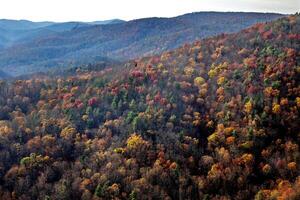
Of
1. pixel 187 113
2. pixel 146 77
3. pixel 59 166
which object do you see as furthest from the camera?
pixel 146 77

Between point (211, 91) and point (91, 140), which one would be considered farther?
point (211, 91)

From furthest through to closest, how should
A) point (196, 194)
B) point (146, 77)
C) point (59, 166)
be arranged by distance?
point (146, 77) → point (59, 166) → point (196, 194)

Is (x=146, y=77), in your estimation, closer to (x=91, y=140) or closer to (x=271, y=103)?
(x=91, y=140)

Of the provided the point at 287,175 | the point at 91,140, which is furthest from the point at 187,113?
the point at 287,175

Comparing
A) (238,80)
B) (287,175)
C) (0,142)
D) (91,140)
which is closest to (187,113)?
(238,80)

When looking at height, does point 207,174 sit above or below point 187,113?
below

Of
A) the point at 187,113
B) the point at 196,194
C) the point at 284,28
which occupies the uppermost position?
the point at 284,28
